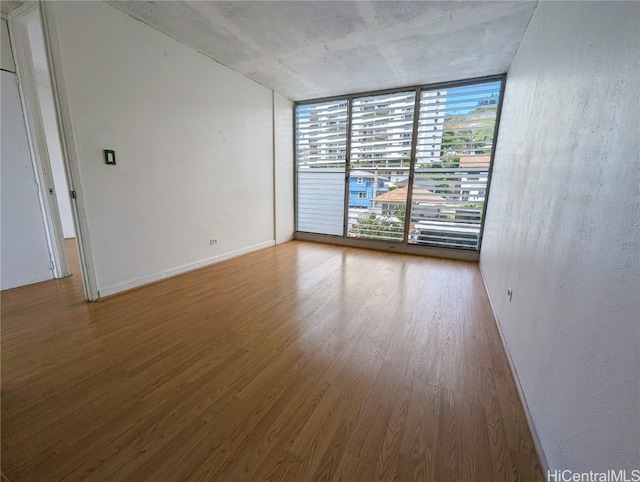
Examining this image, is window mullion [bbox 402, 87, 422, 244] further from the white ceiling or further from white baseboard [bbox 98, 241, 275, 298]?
white baseboard [bbox 98, 241, 275, 298]

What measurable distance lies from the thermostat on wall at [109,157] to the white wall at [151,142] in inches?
1.8

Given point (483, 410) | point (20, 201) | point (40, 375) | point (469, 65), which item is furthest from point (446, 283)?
point (20, 201)

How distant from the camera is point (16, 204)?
274cm

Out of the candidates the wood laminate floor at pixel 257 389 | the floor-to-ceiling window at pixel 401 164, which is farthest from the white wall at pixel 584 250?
the floor-to-ceiling window at pixel 401 164

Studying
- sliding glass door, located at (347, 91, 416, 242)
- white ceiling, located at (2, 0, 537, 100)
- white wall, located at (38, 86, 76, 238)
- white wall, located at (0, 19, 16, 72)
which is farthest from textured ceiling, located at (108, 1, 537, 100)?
white wall, located at (38, 86, 76, 238)

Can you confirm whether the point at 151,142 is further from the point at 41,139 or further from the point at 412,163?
the point at 412,163

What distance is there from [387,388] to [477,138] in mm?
A: 3697

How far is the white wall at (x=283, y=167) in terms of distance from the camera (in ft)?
15.1

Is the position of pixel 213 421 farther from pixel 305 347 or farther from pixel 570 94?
pixel 570 94

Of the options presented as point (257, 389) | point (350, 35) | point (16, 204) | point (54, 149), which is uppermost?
point (350, 35)

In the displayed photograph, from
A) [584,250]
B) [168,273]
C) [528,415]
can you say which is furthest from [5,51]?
[528,415]

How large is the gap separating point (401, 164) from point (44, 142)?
4.51 meters

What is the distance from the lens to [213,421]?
1.25 meters

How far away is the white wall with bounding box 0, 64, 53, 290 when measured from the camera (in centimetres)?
262
